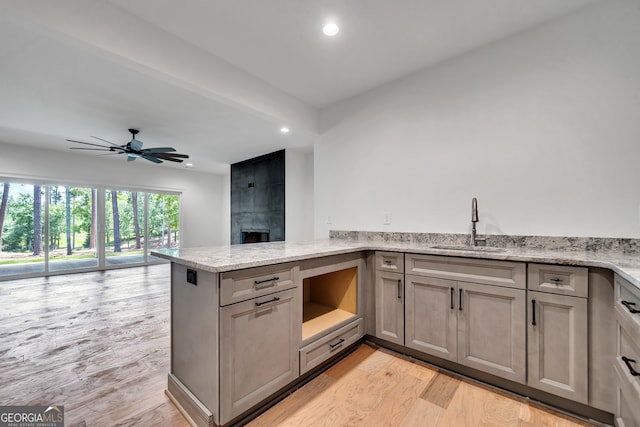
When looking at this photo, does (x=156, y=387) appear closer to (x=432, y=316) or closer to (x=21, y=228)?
(x=432, y=316)

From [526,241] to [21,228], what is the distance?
8013 mm

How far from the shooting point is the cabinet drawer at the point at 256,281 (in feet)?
4.41

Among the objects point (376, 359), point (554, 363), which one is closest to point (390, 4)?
point (554, 363)

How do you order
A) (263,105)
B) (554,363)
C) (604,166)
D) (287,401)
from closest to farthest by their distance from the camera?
(554,363) < (287,401) < (604,166) < (263,105)

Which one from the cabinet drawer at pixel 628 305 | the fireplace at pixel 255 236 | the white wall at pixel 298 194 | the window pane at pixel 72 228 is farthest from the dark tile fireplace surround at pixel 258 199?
the cabinet drawer at pixel 628 305

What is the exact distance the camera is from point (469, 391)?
5.72ft

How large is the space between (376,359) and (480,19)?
274 centimetres

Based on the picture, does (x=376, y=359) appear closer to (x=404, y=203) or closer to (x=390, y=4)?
(x=404, y=203)

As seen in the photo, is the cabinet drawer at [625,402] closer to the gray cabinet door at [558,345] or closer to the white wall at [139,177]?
the gray cabinet door at [558,345]

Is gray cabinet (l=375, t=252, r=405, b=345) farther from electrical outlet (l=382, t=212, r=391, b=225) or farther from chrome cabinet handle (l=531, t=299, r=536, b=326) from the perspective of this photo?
chrome cabinet handle (l=531, t=299, r=536, b=326)

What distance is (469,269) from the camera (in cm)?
182

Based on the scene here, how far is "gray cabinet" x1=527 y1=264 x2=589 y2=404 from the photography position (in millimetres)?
1462

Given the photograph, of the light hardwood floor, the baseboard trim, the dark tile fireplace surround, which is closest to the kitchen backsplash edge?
the light hardwood floor

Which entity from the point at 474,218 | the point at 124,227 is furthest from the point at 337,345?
the point at 124,227
